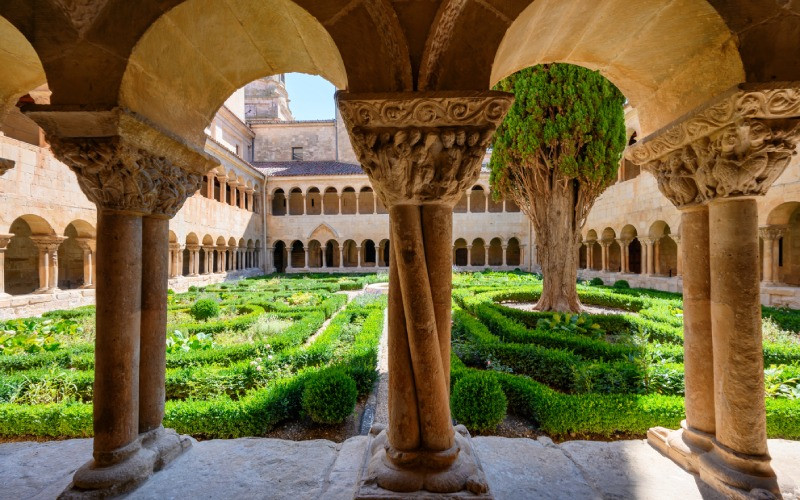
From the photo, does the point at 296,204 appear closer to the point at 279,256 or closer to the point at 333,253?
the point at 279,256

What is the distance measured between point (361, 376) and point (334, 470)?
8.71 ft

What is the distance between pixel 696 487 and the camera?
8.04 ft

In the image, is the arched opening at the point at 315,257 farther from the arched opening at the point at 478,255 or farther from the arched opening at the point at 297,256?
the arched opening at the point at 478,255

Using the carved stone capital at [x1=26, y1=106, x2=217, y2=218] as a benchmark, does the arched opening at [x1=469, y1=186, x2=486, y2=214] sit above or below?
above

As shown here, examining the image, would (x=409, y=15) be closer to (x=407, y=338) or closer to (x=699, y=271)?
(x=407, y=338)

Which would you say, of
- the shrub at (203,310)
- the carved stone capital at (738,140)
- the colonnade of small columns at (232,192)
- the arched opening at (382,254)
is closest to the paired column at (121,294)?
the carved stone capital at (738,140)

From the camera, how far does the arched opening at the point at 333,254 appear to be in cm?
2752

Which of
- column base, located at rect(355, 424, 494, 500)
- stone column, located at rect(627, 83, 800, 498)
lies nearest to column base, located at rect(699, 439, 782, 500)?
stone column, located at rect(627, 83, 800, 498)

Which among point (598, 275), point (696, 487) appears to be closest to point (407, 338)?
point (696, 487)

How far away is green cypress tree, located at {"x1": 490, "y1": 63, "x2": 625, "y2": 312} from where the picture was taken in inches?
366

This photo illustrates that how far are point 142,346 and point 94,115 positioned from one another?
1.58 m

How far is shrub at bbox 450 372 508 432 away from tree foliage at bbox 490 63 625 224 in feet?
23.0

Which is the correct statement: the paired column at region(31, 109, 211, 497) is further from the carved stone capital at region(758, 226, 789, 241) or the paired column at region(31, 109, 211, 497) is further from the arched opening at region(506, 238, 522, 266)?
the arched opening at region(506, 238, 522, 266)

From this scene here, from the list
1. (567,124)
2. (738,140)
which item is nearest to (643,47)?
(738,140)
